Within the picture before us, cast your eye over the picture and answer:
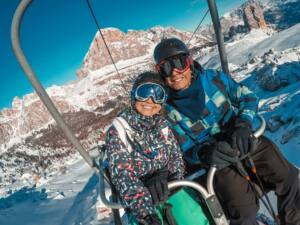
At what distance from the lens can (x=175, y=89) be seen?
2.50 m

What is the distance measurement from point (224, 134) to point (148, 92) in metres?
0.71

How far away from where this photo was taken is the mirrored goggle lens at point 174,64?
2.38 meters

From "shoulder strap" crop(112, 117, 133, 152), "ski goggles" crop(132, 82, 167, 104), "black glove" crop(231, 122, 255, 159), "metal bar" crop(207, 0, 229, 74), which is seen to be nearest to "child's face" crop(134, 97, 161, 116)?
"ski goggles" crop(132, 82, 167, 104)

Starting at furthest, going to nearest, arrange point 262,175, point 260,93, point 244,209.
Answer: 1. point 260,93
2. point 262,175
3. point 244,209

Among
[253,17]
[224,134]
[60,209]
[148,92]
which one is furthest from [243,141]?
[253,17]

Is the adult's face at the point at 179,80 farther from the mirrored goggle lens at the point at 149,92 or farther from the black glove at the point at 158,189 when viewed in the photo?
the black glove at the point at 158,189

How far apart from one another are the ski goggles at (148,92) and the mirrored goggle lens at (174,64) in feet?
0.78

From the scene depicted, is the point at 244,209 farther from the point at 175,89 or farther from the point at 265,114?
the point at 265,114

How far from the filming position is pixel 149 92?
7.16 feet

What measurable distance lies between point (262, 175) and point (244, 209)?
30cm

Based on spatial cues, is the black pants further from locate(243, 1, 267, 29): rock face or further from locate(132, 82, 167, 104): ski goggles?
locate(243, 1, 267, 29): rock face

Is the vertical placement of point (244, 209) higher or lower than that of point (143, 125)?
lower

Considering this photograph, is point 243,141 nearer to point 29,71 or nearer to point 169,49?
point 169,49

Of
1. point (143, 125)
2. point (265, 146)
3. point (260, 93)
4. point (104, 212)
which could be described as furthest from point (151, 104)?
point (260, 93)
